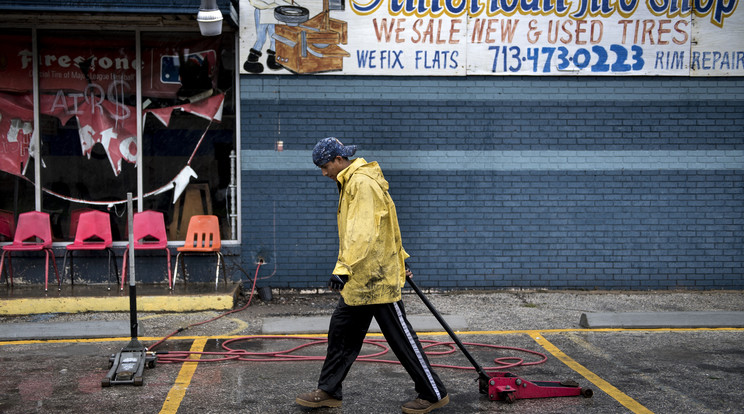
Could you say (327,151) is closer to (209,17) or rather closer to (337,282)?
(337,282)

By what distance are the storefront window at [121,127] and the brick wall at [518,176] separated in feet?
2.17

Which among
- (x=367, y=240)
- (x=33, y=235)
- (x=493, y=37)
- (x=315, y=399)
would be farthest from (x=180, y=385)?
(x=493, y=37)

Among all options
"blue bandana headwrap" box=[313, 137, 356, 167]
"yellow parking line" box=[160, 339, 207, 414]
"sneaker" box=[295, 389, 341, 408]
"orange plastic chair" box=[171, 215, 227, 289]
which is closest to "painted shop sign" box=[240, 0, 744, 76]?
"orange plastic chair" box=[171, 215, 227, 289]

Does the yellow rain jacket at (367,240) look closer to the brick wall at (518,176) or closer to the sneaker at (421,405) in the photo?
the sneaker at (421,405)

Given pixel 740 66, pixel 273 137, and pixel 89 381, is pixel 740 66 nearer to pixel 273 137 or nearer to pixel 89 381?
pixel 273 137

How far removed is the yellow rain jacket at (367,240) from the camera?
4996mm

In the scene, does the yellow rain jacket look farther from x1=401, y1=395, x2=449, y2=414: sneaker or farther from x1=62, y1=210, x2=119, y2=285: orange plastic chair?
x1=62, y1=210, x2=119, y2=285: orange plastic chair

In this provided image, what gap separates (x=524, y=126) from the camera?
983 centimetres

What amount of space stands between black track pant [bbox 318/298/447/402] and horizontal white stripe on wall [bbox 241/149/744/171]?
466cm

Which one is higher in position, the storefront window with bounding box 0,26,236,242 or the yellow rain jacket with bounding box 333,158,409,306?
the storefront window with bounding box 0,26,236,242

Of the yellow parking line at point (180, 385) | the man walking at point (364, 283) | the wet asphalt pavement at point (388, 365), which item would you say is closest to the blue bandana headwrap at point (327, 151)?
the man walking at point (364, 283)

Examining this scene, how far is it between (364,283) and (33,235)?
6281 millimetres

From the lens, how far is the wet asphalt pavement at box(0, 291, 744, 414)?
5.44m

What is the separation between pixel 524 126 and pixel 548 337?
333 cm
